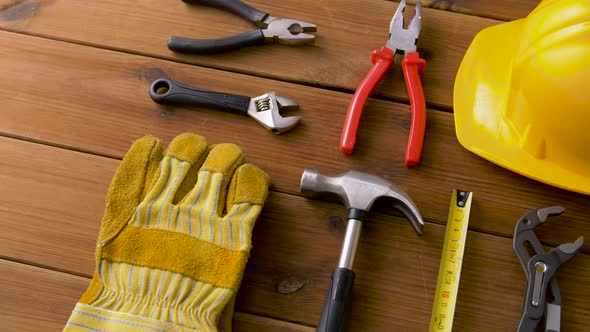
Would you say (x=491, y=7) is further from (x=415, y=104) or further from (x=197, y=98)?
(x=197, y=98)

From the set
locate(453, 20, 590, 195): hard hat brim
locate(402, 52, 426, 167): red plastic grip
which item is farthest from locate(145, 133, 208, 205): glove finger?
locate(453, 20, 590, 195): hard hat brim

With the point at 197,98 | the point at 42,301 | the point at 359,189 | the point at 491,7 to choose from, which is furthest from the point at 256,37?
the point at 42,301

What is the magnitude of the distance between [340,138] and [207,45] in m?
0.32

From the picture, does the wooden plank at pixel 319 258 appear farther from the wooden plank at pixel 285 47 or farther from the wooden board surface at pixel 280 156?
the wooden plank at pixel 285 47

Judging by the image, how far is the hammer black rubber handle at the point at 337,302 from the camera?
82 cm

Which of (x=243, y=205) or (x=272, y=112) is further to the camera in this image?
(x=272, y=112)

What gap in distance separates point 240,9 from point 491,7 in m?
0.51

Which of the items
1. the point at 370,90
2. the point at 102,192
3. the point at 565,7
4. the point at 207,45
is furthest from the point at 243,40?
the point at 565,7

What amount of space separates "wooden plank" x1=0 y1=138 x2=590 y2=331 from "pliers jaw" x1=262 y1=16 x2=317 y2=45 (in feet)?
1.05

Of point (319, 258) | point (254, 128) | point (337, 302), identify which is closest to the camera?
point (337, 302)

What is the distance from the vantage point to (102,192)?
987 mm

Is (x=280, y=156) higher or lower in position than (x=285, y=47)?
lower

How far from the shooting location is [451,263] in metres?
0.91

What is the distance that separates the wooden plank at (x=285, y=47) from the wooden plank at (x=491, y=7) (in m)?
0.02
